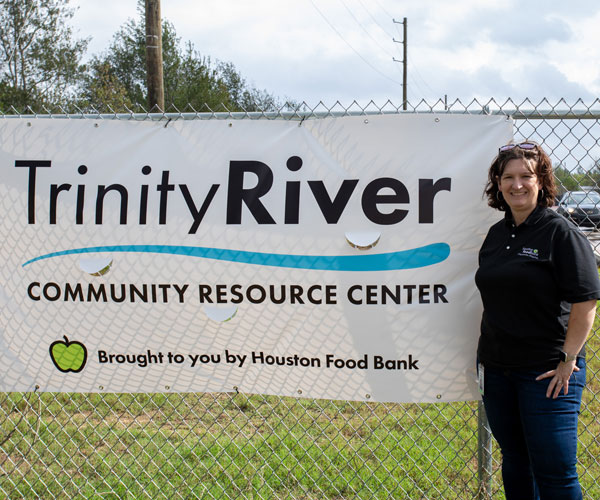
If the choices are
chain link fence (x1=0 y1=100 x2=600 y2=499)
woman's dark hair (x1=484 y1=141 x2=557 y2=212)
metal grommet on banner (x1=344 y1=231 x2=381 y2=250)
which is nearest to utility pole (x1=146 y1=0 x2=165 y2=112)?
chain link fence (x1=0 y1=100 x2=600 y2=499)

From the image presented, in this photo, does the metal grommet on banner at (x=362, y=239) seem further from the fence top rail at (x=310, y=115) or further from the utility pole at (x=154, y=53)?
the utility pole at (x=154, y=53)

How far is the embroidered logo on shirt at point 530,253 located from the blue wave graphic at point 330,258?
514 millimetres

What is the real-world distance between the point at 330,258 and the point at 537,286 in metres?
0.96

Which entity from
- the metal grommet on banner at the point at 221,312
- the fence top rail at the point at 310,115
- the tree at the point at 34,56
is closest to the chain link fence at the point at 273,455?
the fence top rail at the point at 310,115

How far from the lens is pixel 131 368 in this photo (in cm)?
278

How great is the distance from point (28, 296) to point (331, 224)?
168 cm

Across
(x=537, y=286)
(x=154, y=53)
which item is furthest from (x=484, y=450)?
(x=154, y=53)

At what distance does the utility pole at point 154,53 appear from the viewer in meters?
5.53

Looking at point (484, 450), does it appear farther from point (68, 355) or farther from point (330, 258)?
point (68, 355)

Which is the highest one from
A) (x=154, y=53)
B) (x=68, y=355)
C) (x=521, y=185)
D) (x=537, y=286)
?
(x=154, y=53)

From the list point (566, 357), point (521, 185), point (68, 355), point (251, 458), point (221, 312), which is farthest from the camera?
point (251, 458)

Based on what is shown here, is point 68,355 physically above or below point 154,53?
below

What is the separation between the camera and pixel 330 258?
2.58 metres

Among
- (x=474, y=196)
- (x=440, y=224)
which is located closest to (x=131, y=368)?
(x=440, y=224)
